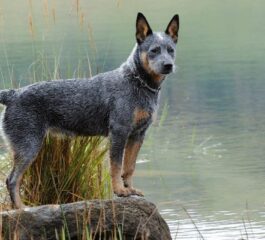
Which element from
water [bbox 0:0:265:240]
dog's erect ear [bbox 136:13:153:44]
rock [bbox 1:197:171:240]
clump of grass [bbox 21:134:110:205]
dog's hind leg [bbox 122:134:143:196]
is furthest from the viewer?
water [bbox 0:0:265:240]

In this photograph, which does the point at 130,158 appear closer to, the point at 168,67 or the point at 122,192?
the point at 122,192

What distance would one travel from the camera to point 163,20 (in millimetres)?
32156

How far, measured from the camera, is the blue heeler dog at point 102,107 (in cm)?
793

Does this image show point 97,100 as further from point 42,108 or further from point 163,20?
point 163,20

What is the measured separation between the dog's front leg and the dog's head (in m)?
0.54

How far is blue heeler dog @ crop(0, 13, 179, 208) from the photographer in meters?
7.93

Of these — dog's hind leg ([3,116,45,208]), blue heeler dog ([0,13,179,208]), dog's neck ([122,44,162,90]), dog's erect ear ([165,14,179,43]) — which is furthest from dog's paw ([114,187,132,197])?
dog's erect ear ([165,14,179,43])

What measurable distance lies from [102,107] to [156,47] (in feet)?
2.13

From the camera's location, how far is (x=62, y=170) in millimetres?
8586

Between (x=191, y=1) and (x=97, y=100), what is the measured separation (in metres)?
37.4

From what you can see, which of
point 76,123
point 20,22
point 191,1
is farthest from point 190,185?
point 191,1

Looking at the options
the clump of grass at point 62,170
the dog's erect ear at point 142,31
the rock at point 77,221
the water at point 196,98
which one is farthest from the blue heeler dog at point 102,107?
the water at point 196,98

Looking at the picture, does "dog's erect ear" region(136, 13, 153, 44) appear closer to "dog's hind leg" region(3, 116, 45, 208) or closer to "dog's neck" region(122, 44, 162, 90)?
"dog's neck" region(122, 44, 162, 90)

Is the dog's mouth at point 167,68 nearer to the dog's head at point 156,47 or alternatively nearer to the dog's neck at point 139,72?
the dog's head at point 156,47
